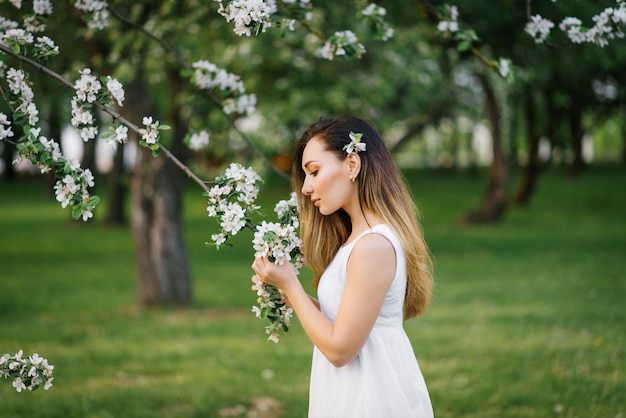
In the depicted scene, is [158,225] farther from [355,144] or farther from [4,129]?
[355,144]

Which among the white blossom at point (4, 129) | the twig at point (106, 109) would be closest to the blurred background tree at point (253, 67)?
the twig at point (106, 109)

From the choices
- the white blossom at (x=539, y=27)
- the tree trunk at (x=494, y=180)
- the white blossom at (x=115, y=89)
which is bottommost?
the white blossom at (x=115, y=89)

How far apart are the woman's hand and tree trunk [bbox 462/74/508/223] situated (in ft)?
57.9

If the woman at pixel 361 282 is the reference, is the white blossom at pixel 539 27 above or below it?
above

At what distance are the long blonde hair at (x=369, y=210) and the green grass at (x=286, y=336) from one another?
2.85 metres

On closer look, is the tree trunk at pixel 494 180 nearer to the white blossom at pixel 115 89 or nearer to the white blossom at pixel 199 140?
the white blossom at pixel 199 140

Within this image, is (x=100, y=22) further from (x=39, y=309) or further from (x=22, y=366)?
(x=39, y=309)

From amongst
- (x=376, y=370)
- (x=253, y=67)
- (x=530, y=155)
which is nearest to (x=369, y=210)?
(x=376, y=370)

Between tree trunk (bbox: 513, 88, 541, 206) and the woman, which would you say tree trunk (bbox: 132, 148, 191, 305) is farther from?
tree trunk (bbox: 513, 88, 541, 206)

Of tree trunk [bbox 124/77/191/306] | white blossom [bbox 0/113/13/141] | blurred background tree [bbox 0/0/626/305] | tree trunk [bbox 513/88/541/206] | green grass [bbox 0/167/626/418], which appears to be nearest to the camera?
white blossom [bbox 0/113/13/141]

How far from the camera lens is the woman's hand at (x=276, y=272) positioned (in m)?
2.78

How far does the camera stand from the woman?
2.71 meters

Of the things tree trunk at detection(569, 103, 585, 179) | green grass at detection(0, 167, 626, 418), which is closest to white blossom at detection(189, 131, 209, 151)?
green grass at detection(0, 167, 626, 418)

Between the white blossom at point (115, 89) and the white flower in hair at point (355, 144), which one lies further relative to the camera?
the white blossom at point (115, 89)
